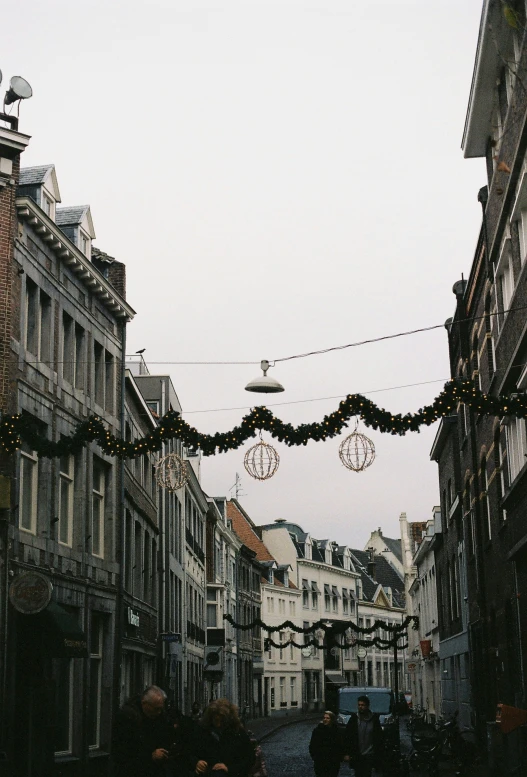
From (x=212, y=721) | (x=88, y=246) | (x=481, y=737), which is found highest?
(x=88, y=246)

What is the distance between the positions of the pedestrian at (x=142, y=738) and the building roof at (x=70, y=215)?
17.4m

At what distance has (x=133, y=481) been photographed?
99.0 feet

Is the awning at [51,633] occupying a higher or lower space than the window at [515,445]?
lower

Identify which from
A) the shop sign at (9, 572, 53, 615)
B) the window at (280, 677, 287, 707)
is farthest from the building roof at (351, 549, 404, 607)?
the shop sign at (9, 572, 53, 615)

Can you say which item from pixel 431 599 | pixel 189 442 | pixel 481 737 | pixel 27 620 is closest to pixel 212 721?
pixel 189 442

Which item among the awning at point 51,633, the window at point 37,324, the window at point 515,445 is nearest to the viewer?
the awning at point 51,633

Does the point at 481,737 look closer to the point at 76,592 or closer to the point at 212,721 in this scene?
the point at 76,592

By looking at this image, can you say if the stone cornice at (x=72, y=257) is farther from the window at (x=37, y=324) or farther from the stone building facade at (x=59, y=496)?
the window at (x=37, y=324)

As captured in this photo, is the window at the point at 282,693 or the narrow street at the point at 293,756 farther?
the window at the point at 282,693

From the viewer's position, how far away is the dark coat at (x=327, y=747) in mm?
14812

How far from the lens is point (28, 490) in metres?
20.1

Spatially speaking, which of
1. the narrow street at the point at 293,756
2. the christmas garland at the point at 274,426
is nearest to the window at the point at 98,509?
the narrow street at the point at 293,756

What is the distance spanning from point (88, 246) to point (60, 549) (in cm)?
788

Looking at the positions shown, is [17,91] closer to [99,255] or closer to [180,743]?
[99,255]
